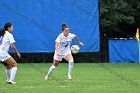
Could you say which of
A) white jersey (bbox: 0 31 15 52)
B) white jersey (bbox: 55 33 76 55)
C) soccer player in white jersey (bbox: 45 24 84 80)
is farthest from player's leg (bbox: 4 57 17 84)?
white jersey (bbox: 55 33 76 55)

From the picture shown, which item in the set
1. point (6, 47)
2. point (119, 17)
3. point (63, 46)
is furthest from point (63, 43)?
point (119, 17)

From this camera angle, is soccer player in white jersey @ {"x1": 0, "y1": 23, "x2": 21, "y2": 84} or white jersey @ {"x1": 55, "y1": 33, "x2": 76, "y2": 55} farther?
white jersey @ {"x1": 55, "y1": 33, "x2": 76, "y2": 55}

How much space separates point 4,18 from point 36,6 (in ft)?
7.03

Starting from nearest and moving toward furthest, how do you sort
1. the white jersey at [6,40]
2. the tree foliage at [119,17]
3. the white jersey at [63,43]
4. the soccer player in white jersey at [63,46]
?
the white jersey at [6,40] → the soccer player in white jersey at [63,46] → the white jersey at [63,43] → the tree foliage at [119,17]

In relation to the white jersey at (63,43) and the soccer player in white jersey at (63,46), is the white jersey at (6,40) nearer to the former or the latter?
the soccer player in white jersey at (63,46)

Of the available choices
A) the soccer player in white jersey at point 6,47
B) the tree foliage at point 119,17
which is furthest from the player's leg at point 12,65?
the tree foliage at point 119,17

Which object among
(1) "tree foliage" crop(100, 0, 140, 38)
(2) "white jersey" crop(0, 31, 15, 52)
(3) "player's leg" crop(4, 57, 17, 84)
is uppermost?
(1) "tree foliage" crop(100, 0, 140, 38)

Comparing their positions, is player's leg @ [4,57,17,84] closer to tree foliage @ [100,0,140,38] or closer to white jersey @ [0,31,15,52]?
white jersey @ [0,31,15,52]

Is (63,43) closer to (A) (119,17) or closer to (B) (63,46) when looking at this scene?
(B) (63,46)

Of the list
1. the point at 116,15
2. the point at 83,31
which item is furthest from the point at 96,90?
the point at 116,15

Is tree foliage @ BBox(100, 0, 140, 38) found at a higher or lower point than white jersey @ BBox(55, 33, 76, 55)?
higher

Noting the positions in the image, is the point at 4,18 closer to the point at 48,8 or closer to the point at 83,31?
the point at 48,8

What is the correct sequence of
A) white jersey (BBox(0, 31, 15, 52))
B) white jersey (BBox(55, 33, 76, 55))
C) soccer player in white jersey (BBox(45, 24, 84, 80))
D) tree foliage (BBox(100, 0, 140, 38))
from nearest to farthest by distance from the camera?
white jersey (BBox(0, 31, 15, 52)), soccer player in white jersey (BBox(45, 24, 84, 80)), white jersey (BBox(55, 33, 76, 55)), tree foliage (BBox(100, 0, 140, 38))

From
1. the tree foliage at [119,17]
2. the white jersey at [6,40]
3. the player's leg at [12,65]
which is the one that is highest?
the tree foliage at [119,17]
